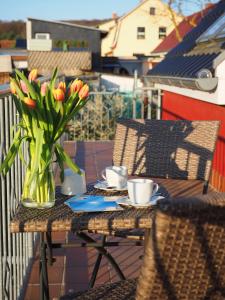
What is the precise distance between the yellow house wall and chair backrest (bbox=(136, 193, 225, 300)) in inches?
1892

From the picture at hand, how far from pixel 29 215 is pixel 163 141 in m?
1.94

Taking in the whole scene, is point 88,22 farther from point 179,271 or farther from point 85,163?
point 179,271

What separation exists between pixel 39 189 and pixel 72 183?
0.97 ft

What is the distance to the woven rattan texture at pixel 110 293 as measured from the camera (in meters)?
2.32

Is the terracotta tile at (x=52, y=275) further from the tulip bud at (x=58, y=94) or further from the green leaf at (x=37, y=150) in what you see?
the tulip bud at (x=58, y=94)

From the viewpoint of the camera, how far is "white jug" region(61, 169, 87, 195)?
2906 millimetres

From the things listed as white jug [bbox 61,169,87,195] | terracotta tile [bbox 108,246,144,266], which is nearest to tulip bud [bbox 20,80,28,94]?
white jug [bbox 61,169,87,195]

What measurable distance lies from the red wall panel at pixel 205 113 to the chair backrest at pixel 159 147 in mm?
2264

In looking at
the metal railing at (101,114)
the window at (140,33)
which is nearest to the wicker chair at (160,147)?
the metal railing at (101,114)

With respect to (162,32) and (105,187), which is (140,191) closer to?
(105,187)

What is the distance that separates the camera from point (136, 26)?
163 ft

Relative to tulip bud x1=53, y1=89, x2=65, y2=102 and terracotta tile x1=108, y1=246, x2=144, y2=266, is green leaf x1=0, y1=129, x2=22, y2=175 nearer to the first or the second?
tulip bud x1=53, y1=89, x2=65, y2=102

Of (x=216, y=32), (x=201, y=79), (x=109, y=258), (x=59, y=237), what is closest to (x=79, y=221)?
(x=109, y=258)

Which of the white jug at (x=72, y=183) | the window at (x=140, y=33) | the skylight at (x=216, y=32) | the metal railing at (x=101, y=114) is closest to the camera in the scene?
the white jug at (x=72, y=183)
